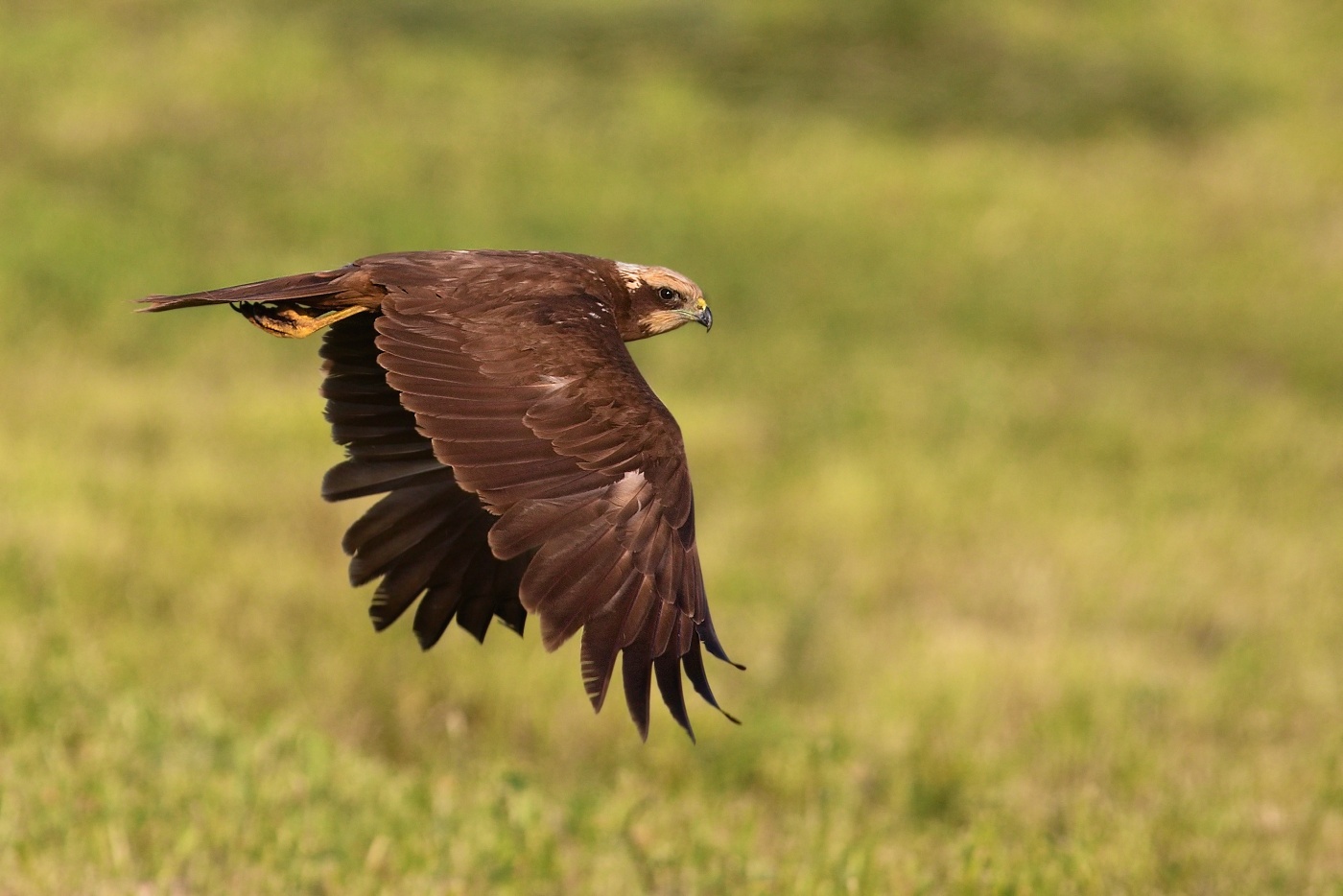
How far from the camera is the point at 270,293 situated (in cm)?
418

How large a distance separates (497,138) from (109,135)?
3.56m

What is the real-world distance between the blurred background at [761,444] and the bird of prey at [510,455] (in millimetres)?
835

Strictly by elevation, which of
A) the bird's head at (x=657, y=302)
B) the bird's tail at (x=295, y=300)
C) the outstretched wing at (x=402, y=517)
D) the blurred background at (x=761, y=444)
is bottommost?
the blurred background at (x=761, y=444)

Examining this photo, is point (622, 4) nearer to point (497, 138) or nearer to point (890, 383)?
point (497, 138)

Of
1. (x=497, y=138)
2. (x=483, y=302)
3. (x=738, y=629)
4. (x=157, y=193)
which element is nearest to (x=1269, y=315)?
(x=497, y=138)

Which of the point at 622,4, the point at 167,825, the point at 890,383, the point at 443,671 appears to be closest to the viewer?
the point at 167,825

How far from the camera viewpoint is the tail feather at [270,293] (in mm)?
4090

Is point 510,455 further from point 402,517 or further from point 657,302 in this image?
point 657,302

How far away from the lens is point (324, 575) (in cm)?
801

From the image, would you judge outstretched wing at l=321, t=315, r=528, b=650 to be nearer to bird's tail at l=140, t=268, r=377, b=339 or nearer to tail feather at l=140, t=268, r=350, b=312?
bird's tail at l=140, t=268, r=377, b=339

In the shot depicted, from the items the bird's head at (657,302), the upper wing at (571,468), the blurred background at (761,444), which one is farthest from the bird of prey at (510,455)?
the blurred background at (761,444)

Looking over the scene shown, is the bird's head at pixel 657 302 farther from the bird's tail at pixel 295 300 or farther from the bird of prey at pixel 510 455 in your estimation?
the bird's tail at pixel 295 300

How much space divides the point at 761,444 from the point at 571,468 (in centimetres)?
743

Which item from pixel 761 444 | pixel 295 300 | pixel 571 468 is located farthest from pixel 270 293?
pixel 761 444
